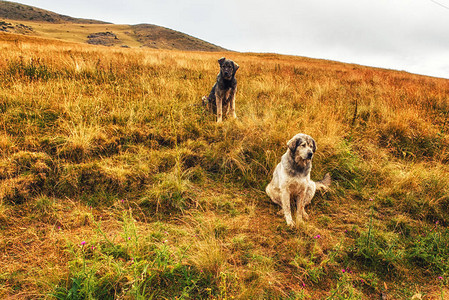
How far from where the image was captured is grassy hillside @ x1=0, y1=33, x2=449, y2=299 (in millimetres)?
2084

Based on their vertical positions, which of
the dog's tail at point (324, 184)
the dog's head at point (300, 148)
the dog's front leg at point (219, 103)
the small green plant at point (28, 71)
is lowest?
the dog's tail at point (324, 184)

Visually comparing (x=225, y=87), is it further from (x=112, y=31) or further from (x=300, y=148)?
(x=112, y=31)

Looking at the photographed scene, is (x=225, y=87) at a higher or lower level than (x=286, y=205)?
higher

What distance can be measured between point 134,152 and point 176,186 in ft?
4.22

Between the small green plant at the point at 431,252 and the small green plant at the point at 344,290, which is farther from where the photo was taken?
the small green plant at the point at 431,252

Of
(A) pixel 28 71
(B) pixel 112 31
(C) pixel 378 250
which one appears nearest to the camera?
(C) pixel 378 250

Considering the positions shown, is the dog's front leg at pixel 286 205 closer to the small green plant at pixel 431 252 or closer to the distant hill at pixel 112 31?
the small green plant at pixel 431 252

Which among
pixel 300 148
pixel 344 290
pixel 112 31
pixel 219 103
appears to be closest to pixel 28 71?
pixel 219 103

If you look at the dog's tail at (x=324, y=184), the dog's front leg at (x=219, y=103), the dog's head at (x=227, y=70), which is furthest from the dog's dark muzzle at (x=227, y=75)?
the dog's tail at (x=324, y=184)

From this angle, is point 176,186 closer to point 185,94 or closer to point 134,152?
point 134,152

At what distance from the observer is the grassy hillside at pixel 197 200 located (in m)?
2.08

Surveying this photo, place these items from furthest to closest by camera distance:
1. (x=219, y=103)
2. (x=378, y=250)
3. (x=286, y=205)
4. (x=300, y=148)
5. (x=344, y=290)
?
(x=219, y=103), (x=286, y=205), (x=300, y=148), (x=378, y=250), (x=344, y=290)

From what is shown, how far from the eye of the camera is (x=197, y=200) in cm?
329

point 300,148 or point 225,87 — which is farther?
point 225,87
